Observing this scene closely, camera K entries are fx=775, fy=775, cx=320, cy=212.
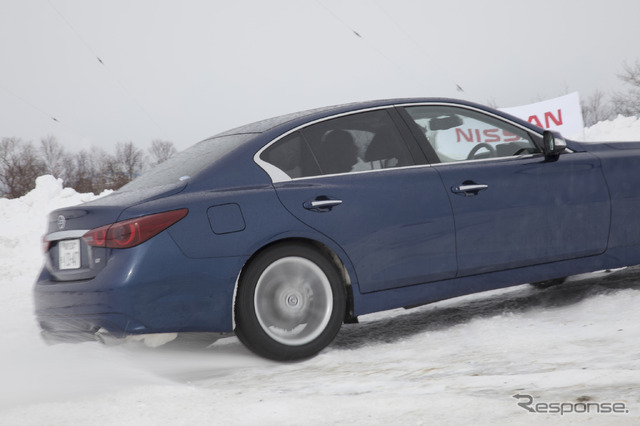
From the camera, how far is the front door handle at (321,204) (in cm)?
457

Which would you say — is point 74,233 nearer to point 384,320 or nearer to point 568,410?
point 384,320

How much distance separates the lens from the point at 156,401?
3.77m

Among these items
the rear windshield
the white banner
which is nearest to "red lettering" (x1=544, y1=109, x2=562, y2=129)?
the white banner

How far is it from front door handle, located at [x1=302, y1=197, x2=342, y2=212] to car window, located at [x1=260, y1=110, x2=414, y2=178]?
19 centimetres

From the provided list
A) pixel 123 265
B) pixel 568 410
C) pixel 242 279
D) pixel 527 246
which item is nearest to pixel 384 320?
pixel 527 246

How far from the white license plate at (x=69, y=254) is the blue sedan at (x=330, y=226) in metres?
0.01

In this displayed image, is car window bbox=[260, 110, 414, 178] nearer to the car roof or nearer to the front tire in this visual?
the car roof

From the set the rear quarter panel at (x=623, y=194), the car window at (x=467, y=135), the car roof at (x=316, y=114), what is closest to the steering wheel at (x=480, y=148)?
the car window at (x=467, y=135)

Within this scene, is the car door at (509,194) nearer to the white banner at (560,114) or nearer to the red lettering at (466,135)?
the red lettering at (466,135)

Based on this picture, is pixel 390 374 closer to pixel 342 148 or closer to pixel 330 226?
pixel 330 226

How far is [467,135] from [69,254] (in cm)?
266

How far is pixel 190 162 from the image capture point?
484 centimetres

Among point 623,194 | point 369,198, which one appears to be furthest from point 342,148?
point 623,194

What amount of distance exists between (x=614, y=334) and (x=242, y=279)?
6.90 feet
